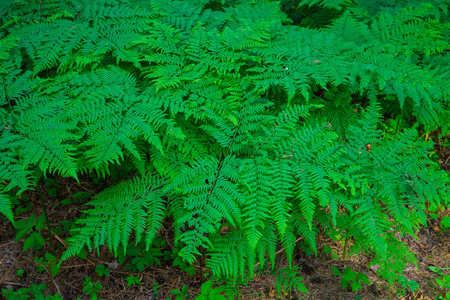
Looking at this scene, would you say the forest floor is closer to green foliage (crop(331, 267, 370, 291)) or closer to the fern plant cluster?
green foliage (crop(331, 267, 370, 291))

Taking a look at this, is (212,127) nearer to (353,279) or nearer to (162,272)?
(162,272)

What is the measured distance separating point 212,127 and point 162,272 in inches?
62.0

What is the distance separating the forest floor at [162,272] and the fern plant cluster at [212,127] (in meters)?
0.41

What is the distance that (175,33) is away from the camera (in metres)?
3.24

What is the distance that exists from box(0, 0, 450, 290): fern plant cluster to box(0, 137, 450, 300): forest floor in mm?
412

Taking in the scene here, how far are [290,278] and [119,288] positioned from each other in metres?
1.63

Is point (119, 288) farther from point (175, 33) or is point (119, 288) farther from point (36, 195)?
point (175, 33)

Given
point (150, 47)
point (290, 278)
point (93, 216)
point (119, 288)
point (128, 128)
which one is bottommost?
point (119, 288)

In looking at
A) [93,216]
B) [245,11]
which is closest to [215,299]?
[93,216]

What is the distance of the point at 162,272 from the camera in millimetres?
3207

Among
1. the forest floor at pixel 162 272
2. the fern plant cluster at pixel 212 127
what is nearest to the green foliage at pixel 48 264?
the forest floor at pixel 162 272

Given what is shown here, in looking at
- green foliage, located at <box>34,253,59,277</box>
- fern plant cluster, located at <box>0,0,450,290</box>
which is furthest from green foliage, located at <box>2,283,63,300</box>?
fern plant cluster, located at <box>0,0,450,290</box>

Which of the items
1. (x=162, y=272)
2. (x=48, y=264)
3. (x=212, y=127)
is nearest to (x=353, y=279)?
(x=162, y=272)

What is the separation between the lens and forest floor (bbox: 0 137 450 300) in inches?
117
